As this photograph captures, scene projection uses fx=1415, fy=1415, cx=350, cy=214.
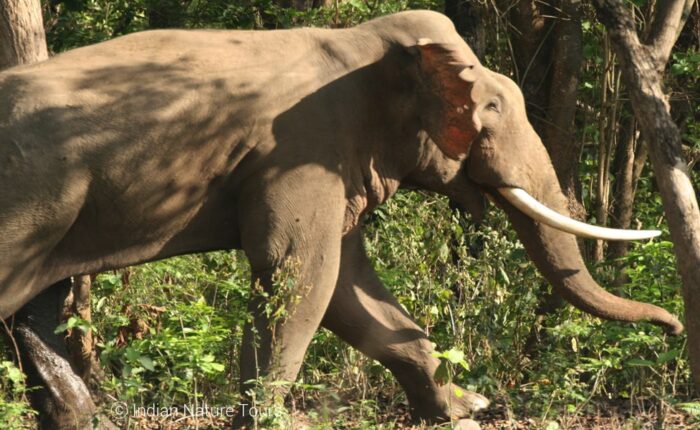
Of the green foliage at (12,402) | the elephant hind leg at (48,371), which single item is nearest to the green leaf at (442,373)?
the elephant hind leg at (48,371)

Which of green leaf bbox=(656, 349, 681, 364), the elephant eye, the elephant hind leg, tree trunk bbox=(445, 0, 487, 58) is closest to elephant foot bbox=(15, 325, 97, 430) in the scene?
the elephant hind leg

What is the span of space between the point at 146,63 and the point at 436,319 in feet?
9.03

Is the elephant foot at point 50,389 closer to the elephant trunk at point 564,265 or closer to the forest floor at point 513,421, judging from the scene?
the forest floor at point 513,421

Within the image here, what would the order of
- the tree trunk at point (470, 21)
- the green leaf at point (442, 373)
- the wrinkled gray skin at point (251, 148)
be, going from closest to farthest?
the wrinkled gray skin at point (251, 148) < the green leaf at point (442, 373) < the tree trunk at point (470, 21)

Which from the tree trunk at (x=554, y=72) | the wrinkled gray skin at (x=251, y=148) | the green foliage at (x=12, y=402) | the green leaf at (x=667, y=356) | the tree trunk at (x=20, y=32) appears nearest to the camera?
the green foliage at (x=12, y=402)

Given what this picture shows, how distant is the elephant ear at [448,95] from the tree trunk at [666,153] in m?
0.91

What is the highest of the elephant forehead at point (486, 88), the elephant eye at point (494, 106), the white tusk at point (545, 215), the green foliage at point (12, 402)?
the elephant forehead at point (486, 88)

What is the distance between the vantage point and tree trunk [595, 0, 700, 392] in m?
7.41

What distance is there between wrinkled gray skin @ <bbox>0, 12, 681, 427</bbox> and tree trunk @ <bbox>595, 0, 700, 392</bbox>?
239 millimetres

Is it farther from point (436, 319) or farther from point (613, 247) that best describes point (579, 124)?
point (436, 319)

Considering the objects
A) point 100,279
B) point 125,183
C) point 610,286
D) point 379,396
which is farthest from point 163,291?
point 610,286

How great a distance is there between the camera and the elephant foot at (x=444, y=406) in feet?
25.5

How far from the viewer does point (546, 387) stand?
317 inches

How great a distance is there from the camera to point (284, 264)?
6.79 meters
